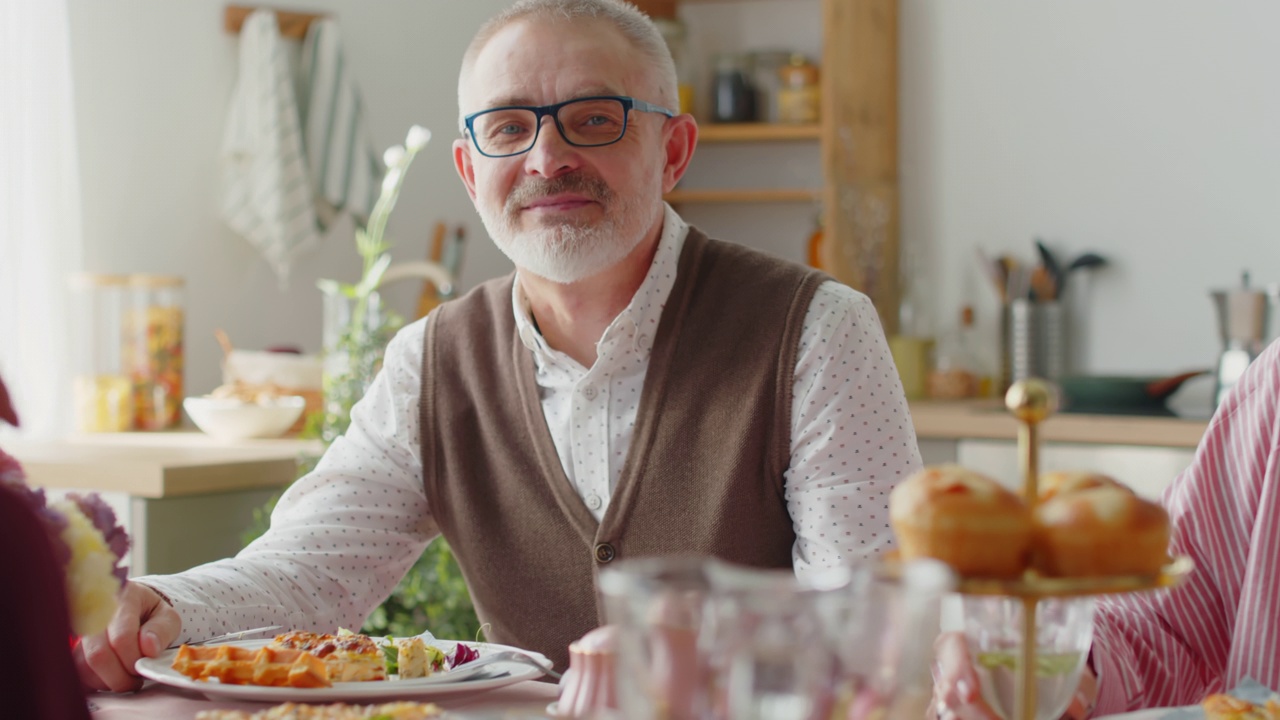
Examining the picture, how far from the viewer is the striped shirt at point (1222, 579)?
1.04m

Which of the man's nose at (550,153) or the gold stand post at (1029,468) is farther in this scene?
the man's nose at (550,153)

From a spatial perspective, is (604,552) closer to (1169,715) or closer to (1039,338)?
(1169,715)

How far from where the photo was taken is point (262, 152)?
3.17m

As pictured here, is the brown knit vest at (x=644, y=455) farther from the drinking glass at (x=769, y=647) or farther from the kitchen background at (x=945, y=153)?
the kitchen background at (x=945, y=153)

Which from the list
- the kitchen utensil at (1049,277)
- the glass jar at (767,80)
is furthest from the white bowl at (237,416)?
the kitchen utensil at (1049,277)

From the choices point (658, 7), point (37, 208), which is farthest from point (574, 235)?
point (658, 7)

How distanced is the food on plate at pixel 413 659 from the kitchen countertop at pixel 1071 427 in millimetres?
1736

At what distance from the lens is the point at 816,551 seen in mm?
1405

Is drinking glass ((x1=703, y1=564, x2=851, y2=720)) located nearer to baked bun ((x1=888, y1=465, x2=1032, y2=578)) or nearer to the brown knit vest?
baked bun ((x1=888, y1=465, x2=1032, y2=578))

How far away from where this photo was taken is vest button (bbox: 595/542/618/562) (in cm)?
144

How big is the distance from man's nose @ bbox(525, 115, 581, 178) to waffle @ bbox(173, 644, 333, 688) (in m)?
0.68

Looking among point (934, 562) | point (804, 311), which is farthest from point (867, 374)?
point (934, 562)

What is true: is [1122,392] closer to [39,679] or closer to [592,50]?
[592,50]

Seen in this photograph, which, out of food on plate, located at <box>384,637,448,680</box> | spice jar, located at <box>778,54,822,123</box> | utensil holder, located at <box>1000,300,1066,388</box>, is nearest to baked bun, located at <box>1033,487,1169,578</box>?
food on plate, located at <box>384,637,448,680</box>
